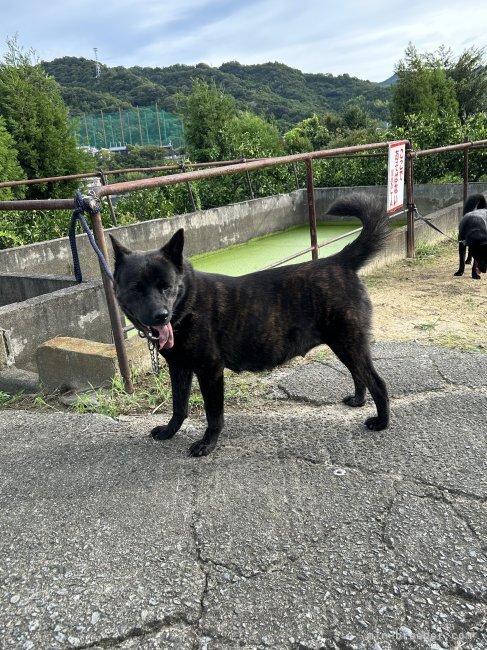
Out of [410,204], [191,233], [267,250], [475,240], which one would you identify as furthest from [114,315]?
[267,250]

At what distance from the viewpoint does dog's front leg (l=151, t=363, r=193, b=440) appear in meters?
2.62

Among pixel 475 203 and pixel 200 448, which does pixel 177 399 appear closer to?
pixel 200 448

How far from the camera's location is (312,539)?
6.28ft

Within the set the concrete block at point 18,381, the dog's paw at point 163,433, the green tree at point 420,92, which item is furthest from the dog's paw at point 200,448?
the green tree at point 420,92

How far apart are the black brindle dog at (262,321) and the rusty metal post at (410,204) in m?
4.16

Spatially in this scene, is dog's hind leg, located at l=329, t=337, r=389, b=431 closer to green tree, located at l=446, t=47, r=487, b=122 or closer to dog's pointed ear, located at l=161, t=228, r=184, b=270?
dog's pointed ear, located at l=161, t=228, r=184, b=270

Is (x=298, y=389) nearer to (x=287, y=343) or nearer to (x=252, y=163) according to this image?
(x=287, y=343)

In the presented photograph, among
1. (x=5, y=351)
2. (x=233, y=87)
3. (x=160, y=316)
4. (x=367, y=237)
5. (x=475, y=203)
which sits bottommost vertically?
(x=5, y=351)

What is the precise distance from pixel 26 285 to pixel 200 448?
2.96 m

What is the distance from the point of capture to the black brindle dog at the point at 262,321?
97.7 inches

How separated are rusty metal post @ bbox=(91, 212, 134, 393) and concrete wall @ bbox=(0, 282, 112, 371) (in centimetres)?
92

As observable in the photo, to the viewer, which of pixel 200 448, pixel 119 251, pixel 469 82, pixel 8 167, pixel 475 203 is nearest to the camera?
pixel 119 251

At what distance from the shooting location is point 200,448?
2520 mm

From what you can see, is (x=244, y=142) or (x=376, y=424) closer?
(x=376, y=424)
